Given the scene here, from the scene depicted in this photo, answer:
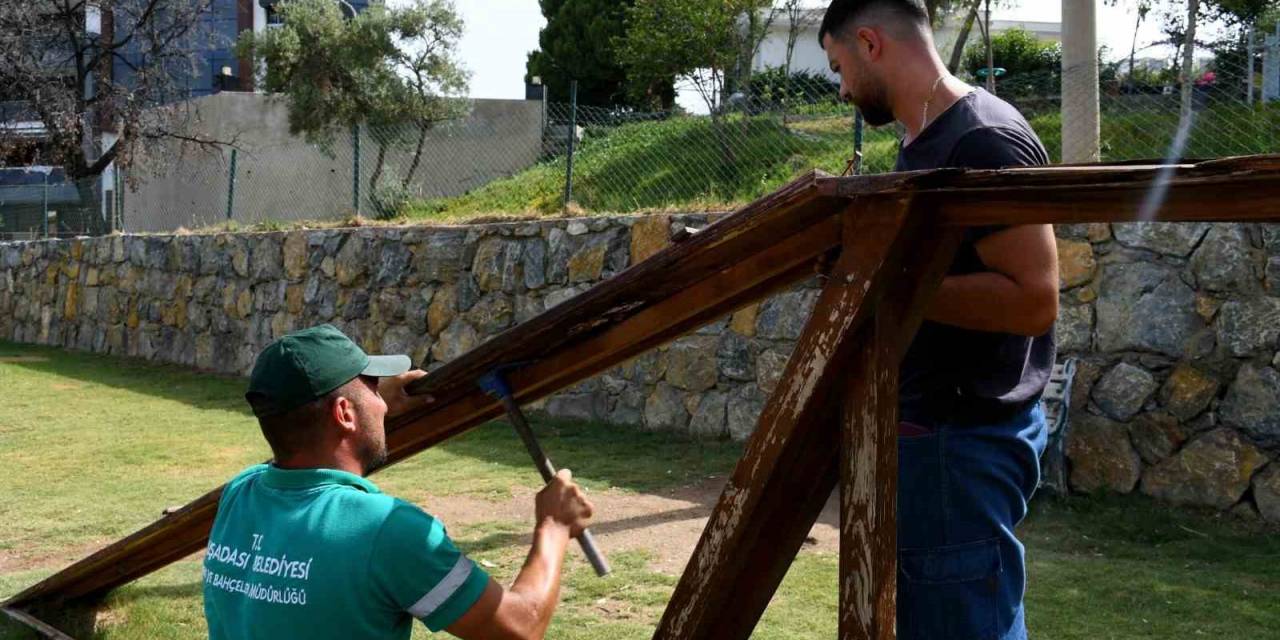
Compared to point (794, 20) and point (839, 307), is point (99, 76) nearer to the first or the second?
point (794, 20)

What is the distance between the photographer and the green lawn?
472 centimetres

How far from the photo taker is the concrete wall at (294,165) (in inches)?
562

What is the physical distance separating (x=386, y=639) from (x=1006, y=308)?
1.20 meters

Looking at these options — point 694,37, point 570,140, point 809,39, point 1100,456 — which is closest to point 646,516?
point 1100,456

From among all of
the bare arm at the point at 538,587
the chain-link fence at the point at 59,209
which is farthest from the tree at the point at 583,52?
the bare arm at the point at 538,587

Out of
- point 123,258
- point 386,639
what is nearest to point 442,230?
point 123,258

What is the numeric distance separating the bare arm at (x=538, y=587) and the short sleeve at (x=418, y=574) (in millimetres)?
34

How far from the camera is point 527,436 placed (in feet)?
8.38

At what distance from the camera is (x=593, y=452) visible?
8406mm

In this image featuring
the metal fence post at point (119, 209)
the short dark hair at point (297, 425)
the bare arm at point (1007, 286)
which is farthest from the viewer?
the metal fence post at point (119, 209)

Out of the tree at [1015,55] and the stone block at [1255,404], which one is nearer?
the stone block at [1255,404]

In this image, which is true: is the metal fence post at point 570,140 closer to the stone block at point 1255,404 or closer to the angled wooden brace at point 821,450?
the stone block at point 1255,404

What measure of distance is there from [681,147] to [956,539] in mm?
8194

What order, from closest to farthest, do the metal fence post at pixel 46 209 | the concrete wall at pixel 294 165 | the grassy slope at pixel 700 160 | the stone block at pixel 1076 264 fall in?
1. the stone block at pixel 1076 264
2. the grassy slope at pixel 700 160
3. the concrete wall at pixel 294 165
4. the metal fence post at pixel 46 209
